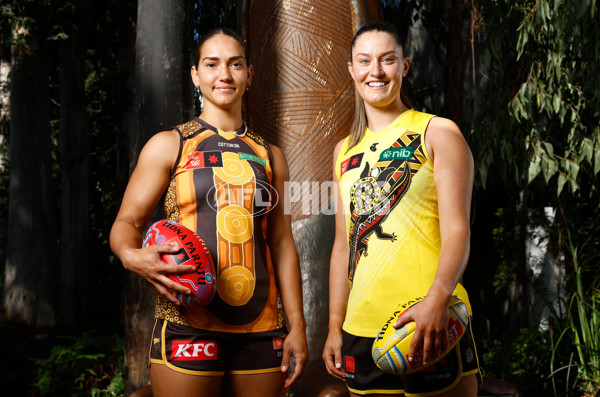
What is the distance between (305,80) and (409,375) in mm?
2251

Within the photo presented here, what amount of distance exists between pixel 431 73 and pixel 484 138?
11.6 feet

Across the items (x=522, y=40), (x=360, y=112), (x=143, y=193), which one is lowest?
(x=143, y=193)

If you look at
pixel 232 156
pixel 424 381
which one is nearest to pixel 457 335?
pixel 424 381

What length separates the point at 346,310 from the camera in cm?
237

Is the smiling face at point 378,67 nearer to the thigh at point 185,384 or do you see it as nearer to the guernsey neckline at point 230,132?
the guernsey neckline at point 230,132

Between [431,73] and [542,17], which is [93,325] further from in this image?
[542,17]

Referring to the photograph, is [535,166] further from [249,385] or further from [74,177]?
[74,177]

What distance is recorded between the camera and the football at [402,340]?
191 cm

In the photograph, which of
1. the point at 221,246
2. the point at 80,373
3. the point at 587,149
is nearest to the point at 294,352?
the point at 221,246

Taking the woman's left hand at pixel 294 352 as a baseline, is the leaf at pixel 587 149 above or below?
above

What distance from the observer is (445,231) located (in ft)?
6.69

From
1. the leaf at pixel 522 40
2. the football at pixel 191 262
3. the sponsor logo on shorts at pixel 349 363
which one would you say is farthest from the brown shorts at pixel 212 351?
the leaf at pixel 522 40

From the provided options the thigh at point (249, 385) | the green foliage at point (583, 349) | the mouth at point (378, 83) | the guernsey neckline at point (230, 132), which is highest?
the mouth at point (378, 83)

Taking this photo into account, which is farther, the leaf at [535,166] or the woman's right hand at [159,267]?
the leaf at [535,166]
